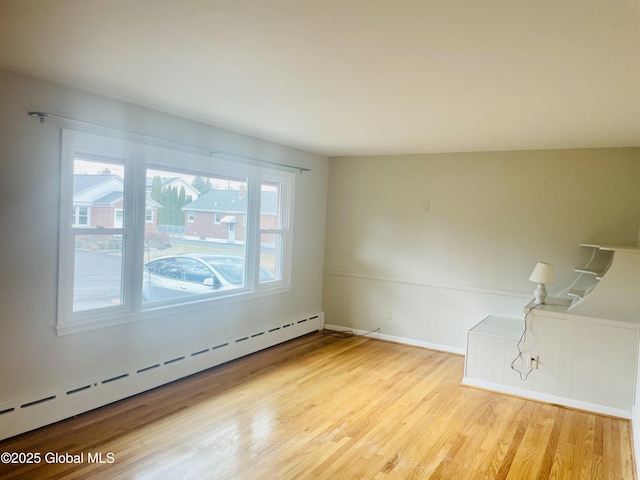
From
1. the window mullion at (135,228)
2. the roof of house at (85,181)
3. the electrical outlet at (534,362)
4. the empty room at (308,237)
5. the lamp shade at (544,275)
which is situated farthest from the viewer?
the lamp shade at (544,275)

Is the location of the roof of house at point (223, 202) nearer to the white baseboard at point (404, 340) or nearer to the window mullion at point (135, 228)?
the window mullion at point (135, 228)

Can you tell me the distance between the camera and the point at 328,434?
3.01 metres

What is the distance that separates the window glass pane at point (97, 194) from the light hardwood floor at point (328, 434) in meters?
1.35

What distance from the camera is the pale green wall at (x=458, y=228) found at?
4383 mm

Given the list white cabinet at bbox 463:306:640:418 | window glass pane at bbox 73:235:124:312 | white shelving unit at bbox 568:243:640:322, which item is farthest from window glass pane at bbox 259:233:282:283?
white shelving unit at bbox 568:243:640:322

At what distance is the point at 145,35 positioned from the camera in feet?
6.70

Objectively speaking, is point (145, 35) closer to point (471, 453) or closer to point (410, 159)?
point (471, 453)

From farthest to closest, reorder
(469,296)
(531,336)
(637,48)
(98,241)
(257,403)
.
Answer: (469,296) → (531,336) → (257,403) → (98,241) → (637,48)

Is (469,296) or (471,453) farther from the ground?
(469,296)

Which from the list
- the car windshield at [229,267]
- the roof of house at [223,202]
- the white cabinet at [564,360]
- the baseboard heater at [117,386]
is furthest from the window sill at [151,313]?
the white cabinet at [564,360]

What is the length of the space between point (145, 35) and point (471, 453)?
2980mm

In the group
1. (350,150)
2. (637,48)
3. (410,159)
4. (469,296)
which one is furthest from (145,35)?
(469,296)

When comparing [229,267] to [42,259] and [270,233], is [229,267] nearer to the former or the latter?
[270,233]

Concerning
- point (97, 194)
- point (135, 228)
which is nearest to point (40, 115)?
point (97, 194)
